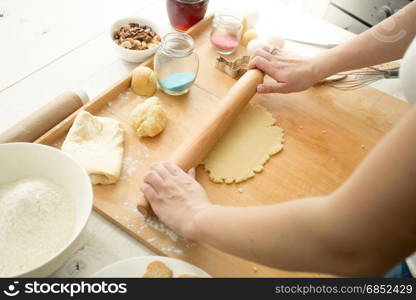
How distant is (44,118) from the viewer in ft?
2.91

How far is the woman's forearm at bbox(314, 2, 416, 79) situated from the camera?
37.7 inches

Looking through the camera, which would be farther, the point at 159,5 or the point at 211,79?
the point at 159,5

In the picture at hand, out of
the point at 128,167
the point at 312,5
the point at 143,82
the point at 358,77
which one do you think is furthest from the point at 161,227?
the point at 312,5

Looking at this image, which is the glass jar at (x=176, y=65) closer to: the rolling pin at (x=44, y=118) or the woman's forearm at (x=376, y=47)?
the rolling pin at (x=44, y=118)

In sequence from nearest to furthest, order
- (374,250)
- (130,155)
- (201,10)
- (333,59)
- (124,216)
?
(374,250) < (124,216) < (130,155) < (333,59) < (201,10)

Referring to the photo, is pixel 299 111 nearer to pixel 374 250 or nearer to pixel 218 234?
pixel 218 234

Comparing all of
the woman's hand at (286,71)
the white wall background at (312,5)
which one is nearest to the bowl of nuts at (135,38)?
the woman's hand at (286,71)

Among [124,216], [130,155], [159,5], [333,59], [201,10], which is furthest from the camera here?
[159,5]

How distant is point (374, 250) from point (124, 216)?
0.52 meters

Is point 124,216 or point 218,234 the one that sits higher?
point 218,234

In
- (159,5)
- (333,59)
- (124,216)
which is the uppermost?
(333,59)

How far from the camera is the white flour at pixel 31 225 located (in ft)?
2.06

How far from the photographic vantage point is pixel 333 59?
1.05 meters

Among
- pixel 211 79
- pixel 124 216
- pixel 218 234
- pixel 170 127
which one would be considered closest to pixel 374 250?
pixel 218 234
